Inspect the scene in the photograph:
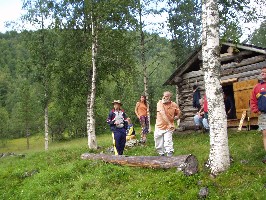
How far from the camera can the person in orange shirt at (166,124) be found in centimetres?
962

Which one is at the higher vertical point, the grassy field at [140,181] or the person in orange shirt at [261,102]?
the person in orange shirt at [261,102]

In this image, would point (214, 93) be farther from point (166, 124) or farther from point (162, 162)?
point (162, 162)

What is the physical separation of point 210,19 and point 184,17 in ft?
75.4

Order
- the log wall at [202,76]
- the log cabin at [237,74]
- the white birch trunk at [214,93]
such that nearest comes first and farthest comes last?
the white birch trunk at [214,93] < the log cabin at [237,74] < the log wall at [202,76]

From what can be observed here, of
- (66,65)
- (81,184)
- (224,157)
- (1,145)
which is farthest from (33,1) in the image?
(1,145)

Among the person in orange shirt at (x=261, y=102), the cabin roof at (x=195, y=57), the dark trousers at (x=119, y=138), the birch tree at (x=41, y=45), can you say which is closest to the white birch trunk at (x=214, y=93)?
the person in orange shirt at (x=261, y=102)

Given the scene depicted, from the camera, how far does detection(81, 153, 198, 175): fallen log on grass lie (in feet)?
26.5

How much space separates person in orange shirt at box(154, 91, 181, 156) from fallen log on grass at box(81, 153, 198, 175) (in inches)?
29.0

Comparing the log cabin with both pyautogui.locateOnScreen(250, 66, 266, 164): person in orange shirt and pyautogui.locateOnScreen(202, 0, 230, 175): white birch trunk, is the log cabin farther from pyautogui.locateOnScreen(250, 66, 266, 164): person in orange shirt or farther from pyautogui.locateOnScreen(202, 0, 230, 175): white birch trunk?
pyautogui.locateOnScreen(202, 0, 230, 175): white birch trunk

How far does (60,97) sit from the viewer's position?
22156 mm

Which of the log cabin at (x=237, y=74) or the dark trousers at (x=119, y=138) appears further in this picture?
the log cabin at (x=237, y=74)

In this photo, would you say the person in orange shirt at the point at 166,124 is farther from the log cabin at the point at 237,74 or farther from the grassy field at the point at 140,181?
the log cabin at the point at 237,74

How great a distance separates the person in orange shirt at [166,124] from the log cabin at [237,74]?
212 inches

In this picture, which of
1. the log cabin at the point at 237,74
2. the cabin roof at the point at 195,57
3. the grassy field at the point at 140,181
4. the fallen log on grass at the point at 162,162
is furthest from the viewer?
the log cabin at the point at 237,74
